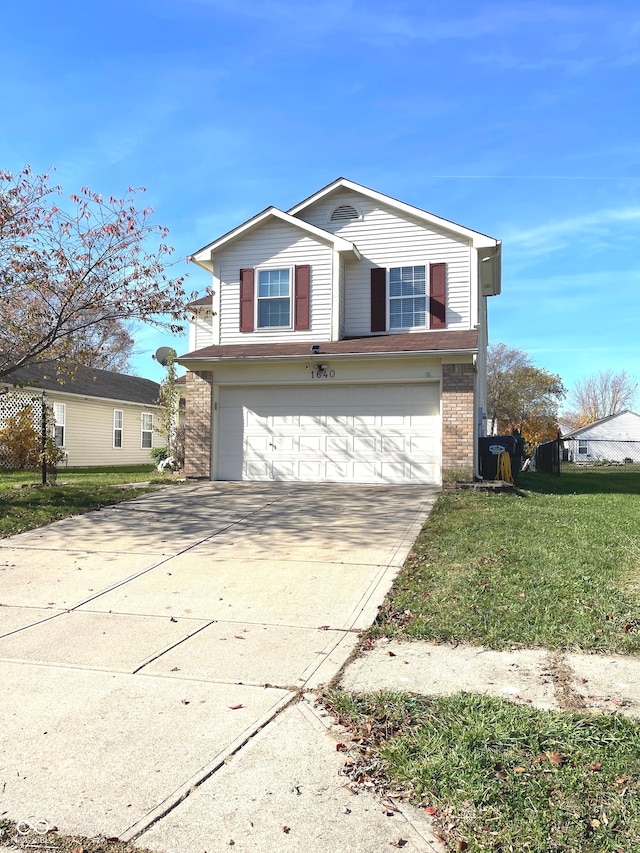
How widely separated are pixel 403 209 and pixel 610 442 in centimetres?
4231

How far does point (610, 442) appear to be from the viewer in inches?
2063

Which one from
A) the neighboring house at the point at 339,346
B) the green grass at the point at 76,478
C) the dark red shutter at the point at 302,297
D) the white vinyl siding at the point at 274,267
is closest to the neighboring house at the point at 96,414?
the green grass at the point at 76,478

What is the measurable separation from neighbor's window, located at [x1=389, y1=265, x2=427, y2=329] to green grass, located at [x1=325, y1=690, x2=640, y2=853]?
12.5 m

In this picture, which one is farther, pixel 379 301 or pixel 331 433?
pixel 379 301

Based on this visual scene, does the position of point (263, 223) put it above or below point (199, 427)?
above

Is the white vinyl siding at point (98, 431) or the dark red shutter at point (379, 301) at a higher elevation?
the dark red shutter at point (379, 301)

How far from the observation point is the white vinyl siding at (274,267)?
15.8m

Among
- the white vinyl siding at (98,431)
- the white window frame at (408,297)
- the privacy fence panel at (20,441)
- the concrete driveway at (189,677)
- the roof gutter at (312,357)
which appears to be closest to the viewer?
the concrete driveway at (189,677)

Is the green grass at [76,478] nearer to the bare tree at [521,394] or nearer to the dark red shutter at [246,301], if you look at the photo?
the dark red shutter at [246,301]

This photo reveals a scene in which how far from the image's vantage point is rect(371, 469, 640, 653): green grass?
512 centimetres

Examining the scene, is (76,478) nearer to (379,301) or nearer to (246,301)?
(246,301)

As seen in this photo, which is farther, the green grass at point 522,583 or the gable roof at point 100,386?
the gable roof at point 100,386

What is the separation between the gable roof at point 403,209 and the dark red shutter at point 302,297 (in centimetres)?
195

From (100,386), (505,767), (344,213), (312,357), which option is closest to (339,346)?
(312,357)
